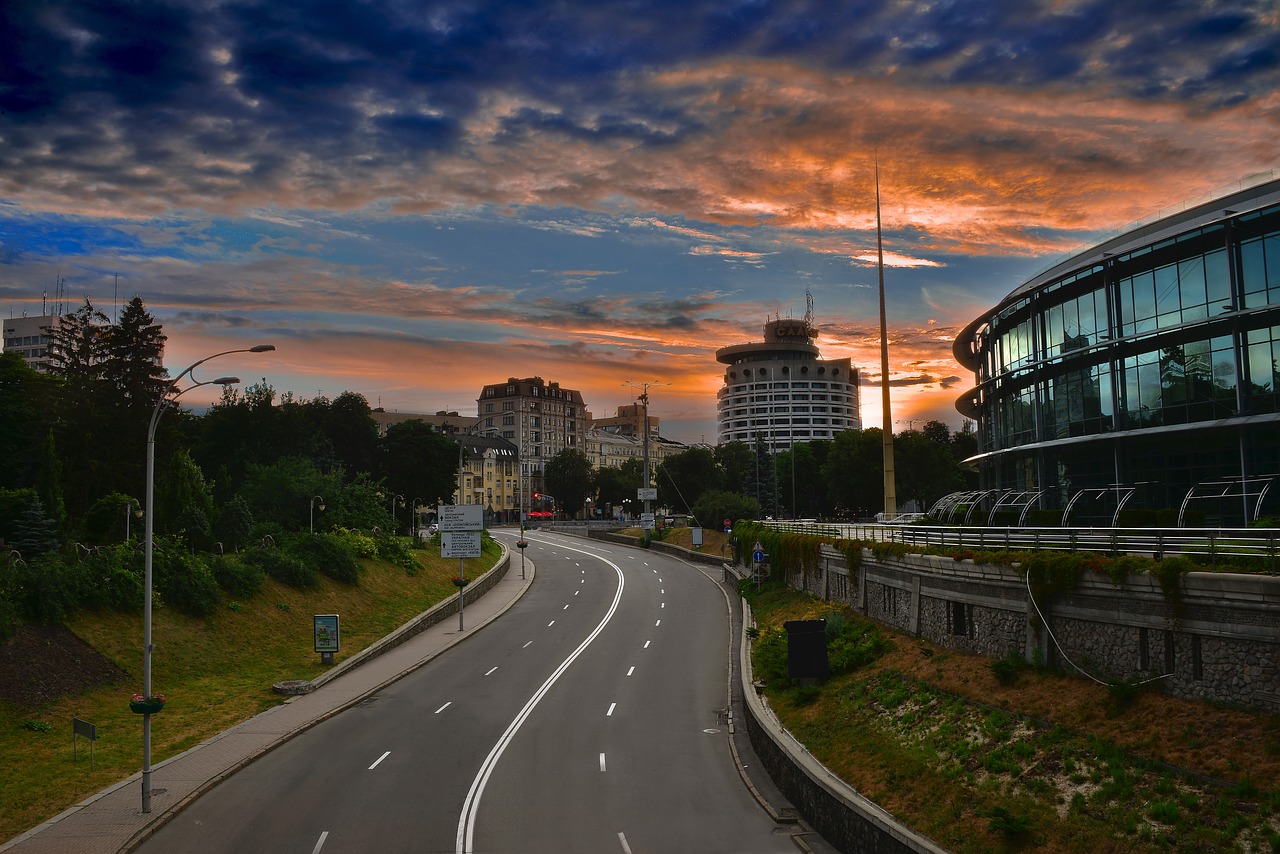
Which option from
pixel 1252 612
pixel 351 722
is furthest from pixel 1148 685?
pixel 351 722

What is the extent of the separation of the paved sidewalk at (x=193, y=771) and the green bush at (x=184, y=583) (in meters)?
7.00

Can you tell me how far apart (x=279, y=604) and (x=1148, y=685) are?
38138 millimetres

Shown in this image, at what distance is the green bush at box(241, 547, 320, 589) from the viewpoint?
47.9 meters

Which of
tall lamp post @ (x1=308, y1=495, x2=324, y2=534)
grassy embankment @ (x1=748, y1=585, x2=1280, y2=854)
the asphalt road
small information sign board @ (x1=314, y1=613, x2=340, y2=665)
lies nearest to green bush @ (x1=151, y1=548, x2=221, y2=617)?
small information sign board @ (x1=314, y1=613, x2=340, y2=665)

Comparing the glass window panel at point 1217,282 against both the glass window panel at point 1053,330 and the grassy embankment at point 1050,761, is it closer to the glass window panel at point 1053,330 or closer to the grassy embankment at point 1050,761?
the glass window panel at point 1053,330

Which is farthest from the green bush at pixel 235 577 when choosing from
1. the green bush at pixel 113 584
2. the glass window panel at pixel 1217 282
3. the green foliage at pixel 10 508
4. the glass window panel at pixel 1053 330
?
the glass window panel at pixel 1217 282

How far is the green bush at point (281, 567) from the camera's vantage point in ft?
157

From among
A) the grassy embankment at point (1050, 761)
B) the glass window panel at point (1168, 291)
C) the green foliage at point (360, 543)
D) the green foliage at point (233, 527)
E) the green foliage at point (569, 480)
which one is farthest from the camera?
the green foliage at point (569, 480)

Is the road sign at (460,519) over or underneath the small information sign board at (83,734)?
over

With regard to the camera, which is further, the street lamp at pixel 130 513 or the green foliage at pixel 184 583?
the street lamp at pixel 130 513

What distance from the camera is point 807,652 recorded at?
32.1m

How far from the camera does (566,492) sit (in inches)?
6521

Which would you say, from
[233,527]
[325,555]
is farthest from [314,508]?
[325,555]

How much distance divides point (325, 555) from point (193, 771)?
87.9 ft
